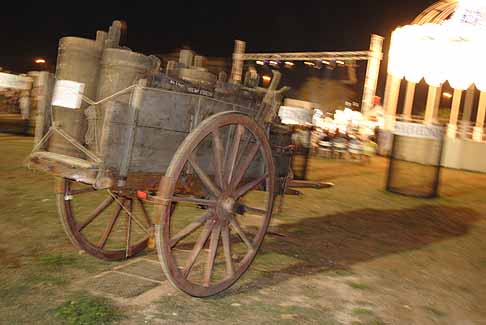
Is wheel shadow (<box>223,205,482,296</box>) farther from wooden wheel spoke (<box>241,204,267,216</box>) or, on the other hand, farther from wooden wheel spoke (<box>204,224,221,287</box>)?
wooden wheel spoke (<box>241,204,267,216</box>)

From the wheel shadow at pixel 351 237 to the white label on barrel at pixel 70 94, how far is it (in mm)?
2144

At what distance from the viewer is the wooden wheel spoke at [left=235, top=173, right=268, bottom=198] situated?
4664mm

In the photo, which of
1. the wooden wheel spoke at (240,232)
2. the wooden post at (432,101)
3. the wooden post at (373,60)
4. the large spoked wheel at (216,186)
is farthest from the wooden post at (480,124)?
the wooden wheel spoke at (240,232)

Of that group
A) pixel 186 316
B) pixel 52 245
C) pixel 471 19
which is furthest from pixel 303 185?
pixel 471 19

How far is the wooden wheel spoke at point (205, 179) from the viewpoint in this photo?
413 centimetres

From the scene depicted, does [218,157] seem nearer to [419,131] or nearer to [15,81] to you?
[419,131]

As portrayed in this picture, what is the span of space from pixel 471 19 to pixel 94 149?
757 inches

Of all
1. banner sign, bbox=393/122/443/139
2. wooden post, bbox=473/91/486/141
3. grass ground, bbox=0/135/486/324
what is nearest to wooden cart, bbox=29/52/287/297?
grass ground, bbox=0/135/486/324

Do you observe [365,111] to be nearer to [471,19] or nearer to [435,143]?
[471,19]

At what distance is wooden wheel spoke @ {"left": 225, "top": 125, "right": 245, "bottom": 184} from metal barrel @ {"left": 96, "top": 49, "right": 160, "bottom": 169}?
0.85m

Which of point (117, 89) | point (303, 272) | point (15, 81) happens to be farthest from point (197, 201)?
point (15, 81)

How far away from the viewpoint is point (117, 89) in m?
4.24

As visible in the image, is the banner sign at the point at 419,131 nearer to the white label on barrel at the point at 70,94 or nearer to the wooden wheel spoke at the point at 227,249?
the wooden wheel spoke at the point at 227,249

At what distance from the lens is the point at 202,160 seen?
181 inches
